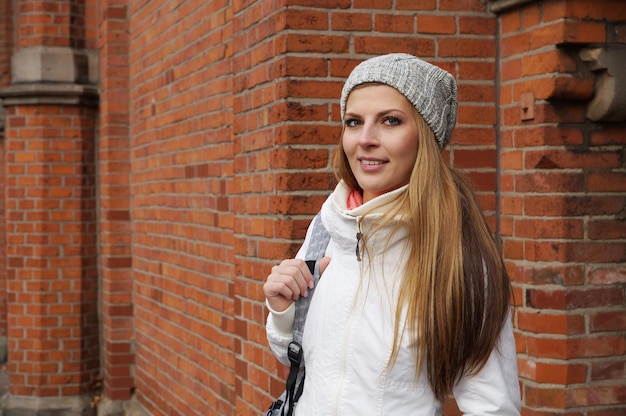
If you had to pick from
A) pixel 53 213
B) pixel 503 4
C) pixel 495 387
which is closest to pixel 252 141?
pixel 503 4

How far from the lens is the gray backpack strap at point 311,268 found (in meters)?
2.57

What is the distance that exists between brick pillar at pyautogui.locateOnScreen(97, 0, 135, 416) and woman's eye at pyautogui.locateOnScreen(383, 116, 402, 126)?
208 inches

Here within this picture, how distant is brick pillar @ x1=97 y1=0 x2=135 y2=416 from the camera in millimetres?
7371

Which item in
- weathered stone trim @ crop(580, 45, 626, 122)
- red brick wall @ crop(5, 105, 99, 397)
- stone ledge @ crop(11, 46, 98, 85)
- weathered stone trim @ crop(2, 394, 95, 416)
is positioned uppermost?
stone ledge @ crop(11, 46, 98, 85)

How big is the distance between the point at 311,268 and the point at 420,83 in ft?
1.92

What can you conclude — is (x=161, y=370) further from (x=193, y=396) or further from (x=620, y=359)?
(x=620, y=359)

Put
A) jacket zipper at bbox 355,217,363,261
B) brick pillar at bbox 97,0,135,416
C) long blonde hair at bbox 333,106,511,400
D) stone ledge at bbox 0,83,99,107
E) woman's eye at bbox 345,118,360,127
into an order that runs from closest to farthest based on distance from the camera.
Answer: long blonde hair at bbox 333,106,511,400
jacket zipper at bbox 355,217,363,261
woman's eye at bbox 345,118,360,127
brick pillar at bbox 97,0,135,416
stone ledge at bbox 0,83,99,107

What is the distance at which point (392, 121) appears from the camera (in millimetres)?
2424

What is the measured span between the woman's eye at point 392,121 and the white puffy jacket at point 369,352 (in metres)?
0.19

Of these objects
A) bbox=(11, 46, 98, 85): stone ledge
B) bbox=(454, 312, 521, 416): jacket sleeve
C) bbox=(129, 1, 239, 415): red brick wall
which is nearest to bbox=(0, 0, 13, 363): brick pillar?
bbox=(11, 46, 98, 85): stone ledge

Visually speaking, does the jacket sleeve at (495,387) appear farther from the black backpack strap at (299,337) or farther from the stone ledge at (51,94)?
the stone ledge at (51,94)

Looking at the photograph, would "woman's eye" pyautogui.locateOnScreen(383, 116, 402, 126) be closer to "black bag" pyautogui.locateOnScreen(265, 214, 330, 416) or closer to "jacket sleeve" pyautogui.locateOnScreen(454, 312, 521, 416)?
"black bag" pyautogui.locateOnScreen(265, 214, 330, 416)

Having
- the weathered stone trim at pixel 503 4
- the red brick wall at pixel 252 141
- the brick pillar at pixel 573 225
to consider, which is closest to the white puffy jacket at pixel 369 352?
the brick pillar at pixel 573 225

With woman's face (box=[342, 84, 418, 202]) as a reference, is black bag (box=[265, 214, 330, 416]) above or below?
below
